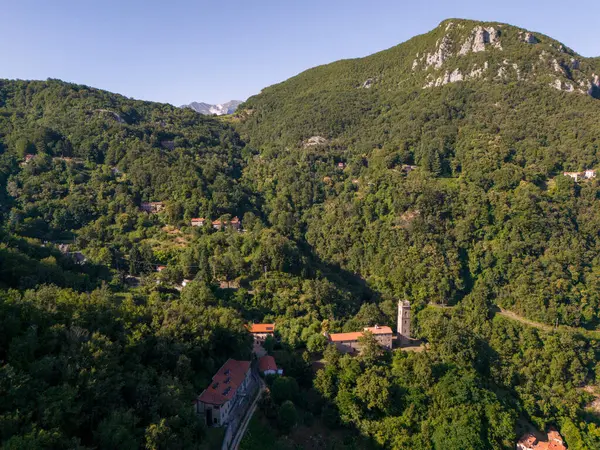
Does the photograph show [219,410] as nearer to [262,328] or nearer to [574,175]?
[262,328]

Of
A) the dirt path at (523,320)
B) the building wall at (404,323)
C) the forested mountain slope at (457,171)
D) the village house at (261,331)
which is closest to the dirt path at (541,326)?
the dirt path at (523,320)

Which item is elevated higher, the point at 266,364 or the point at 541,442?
the point at 266,364

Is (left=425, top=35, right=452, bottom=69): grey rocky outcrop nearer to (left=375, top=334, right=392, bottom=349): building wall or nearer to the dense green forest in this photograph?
the dense green forest

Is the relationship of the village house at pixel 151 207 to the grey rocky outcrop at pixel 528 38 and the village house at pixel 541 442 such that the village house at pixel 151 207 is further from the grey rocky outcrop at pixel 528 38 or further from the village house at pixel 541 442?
the grey rocky outcrop at pixel 528 38

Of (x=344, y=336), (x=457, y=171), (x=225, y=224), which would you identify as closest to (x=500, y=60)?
(x=457, y=171)

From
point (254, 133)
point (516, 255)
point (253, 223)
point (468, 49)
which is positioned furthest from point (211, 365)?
point (468, 49)

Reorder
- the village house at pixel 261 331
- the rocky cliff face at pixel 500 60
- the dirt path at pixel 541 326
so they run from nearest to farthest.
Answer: the village house at pixel 261 331 → the dirt path at pixel 541 326 → the rocky cliff face at pixel 500 60

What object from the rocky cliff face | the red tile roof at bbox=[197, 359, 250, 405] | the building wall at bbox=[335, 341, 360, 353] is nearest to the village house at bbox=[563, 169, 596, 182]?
the rocky cliff face
